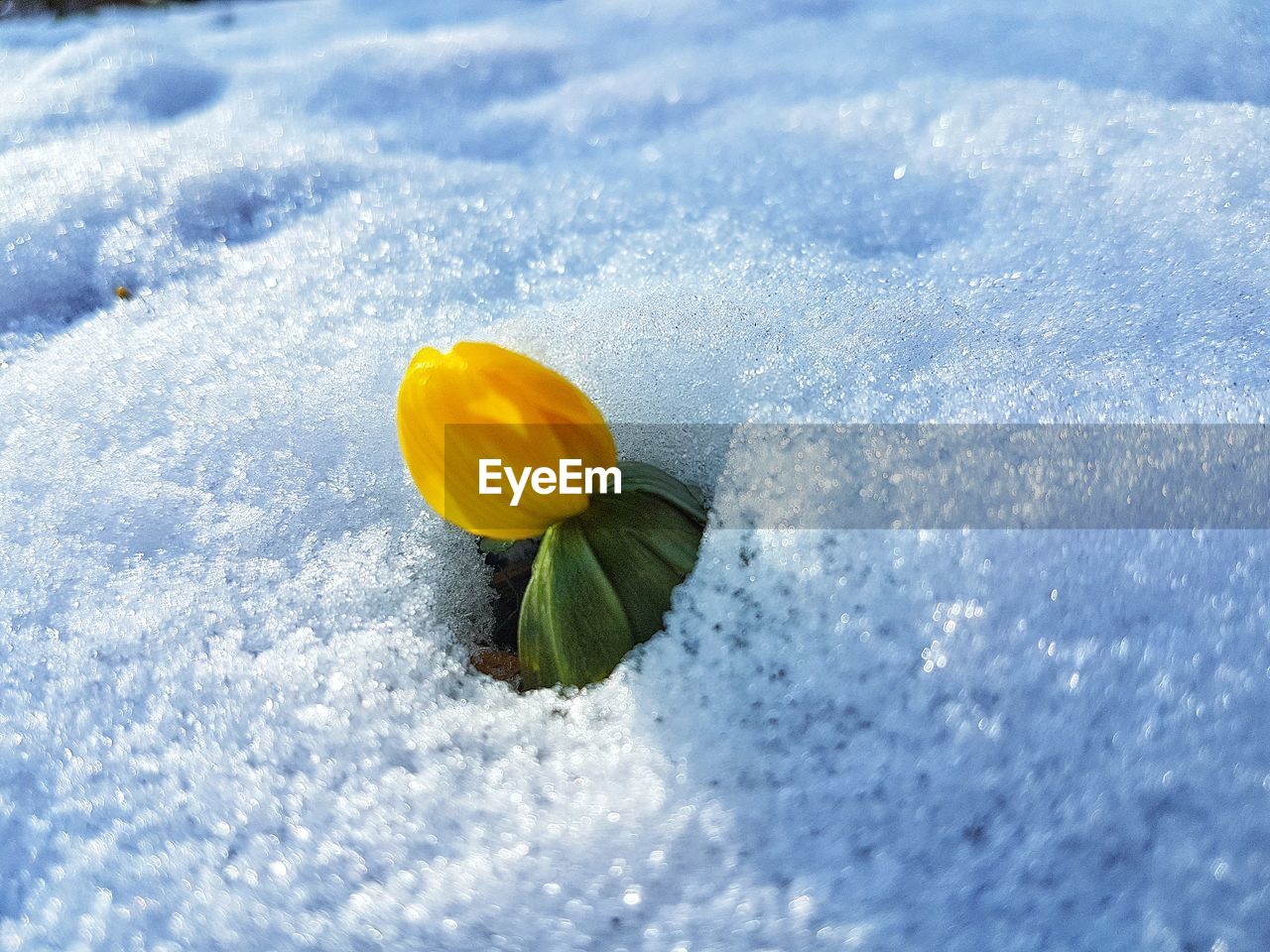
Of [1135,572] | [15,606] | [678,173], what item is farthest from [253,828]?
[678,173]

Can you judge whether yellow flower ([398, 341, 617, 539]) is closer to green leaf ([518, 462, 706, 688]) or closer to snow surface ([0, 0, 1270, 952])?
green leaf ([518, 462, 706, 688])

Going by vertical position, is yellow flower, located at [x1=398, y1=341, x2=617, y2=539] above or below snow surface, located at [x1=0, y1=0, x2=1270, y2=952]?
above

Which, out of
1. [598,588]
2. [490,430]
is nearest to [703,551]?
[598,588]

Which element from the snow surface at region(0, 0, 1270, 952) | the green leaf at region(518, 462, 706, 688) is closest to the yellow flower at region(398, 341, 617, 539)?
the green leaf at region(518, 462, 706, 688)

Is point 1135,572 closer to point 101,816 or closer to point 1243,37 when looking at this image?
point 101,816

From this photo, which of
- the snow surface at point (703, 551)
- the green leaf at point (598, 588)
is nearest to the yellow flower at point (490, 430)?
the green leaf at point (598, 588)
